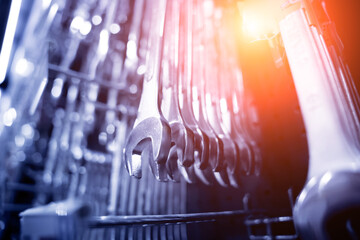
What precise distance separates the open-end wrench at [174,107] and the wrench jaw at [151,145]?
0.12 ft

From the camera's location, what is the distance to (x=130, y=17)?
1.36 m

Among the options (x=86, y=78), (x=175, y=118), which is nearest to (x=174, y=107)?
(x=175, y=118)

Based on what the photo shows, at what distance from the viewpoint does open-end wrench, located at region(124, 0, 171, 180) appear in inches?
23.5

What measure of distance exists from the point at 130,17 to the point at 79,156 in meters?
0.87

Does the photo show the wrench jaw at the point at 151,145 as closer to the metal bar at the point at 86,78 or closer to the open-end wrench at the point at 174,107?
the open-end wrench at the point at 174,107

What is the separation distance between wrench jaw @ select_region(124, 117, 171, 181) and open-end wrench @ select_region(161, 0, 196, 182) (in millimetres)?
38

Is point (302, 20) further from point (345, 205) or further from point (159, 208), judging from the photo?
point (159, 208)

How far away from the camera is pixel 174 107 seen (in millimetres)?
713

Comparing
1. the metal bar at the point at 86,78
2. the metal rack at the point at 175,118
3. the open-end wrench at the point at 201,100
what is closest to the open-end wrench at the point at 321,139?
the metal rack at the point at 175,118

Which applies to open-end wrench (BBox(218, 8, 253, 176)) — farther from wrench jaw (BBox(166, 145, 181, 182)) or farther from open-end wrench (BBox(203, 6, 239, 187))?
wrench jaw (BBox(166, 145, 181, 182))

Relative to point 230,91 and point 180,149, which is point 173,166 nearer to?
point 180,149

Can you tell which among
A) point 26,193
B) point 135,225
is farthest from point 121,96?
point 26,193

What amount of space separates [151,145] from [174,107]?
12 centimetres

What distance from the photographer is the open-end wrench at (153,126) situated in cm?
60
